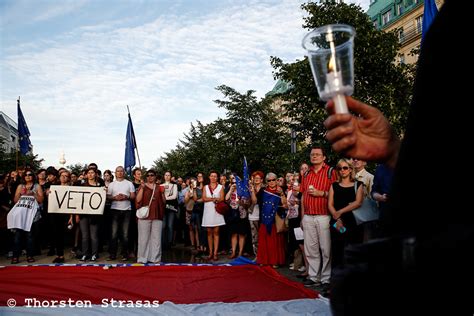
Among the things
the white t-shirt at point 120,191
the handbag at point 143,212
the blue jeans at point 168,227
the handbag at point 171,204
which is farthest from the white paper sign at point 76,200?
the blue jeans at point 168,227

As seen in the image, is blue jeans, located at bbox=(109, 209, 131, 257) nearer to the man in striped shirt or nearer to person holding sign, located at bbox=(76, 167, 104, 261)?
person holding sign, located at bbox=(76, 167, 104, 261)

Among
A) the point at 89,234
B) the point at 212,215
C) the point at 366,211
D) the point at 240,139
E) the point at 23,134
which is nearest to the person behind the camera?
the point at 366,211

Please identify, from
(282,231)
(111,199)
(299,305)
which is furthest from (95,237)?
(299,305)

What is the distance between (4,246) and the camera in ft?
36.0

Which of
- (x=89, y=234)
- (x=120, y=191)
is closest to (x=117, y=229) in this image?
(x=89, y=234)

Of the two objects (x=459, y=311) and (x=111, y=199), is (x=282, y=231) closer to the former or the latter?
(x=111, y=199)

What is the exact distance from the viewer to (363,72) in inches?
716

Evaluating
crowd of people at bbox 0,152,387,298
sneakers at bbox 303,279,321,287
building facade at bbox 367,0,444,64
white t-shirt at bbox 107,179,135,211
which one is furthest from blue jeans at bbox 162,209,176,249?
building facade at bbox 367,0,444,64

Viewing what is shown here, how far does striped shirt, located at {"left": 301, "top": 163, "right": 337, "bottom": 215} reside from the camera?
6.46 meters

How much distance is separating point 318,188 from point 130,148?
7.81m

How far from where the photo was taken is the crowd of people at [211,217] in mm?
6523

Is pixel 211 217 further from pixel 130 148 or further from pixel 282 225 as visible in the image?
pixel 130 148

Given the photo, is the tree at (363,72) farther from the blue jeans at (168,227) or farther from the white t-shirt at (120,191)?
the white t-shirt at (120,191)

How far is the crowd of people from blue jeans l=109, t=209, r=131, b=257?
2 cm
